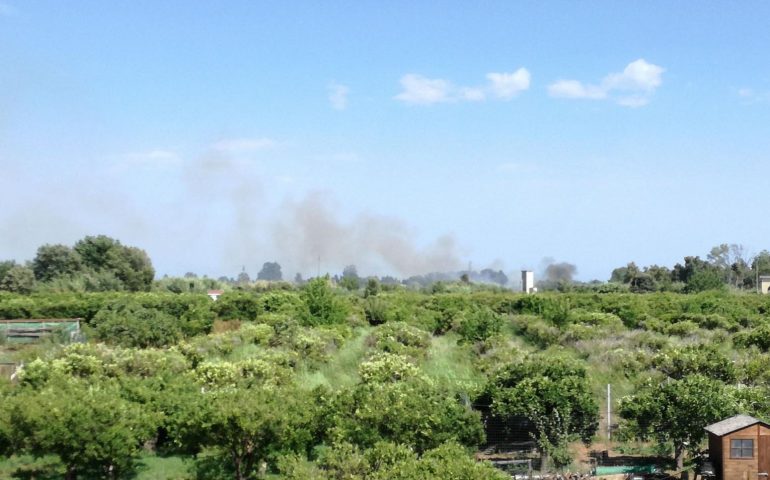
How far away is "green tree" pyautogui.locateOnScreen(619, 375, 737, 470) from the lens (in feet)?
48.6

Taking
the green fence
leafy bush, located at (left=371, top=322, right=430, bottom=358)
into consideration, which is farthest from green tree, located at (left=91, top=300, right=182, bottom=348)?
leafy bush, located at (left=371, top=322, right=430, bottom=358)

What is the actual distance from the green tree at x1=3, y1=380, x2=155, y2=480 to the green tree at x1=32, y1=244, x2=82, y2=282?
46410 mm

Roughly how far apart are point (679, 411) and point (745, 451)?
1.64 m

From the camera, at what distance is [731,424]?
44.6ft

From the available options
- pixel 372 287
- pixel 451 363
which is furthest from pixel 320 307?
pixel 372 287

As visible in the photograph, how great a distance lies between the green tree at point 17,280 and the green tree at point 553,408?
44938mm

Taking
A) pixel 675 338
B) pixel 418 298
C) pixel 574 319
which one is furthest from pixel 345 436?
pixel 418 298

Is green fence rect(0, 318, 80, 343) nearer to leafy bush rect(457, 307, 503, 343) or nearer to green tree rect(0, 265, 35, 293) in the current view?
leafy bush rect(457, 307, 503, 343)

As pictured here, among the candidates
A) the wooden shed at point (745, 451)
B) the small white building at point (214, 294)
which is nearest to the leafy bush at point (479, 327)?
the wooden shed at point (745, 451)

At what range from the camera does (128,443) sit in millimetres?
13336

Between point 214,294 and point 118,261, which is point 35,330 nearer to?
point 214,294

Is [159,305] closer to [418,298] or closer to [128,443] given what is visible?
[418,298]

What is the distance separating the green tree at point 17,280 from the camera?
173 feet

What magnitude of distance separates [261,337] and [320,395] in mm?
10923
